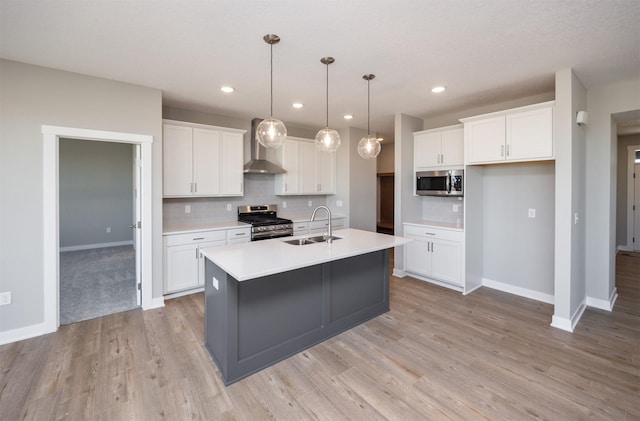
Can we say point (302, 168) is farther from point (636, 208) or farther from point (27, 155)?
point (636, 208)

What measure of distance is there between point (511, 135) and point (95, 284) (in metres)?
5.96

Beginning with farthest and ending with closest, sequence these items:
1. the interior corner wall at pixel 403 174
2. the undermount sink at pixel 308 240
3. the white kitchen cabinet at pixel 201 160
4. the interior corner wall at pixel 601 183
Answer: the interior corner wall at pixel 403 174 < the white kitchen cabinet at pixel 201 160 < the interior corner wall at pixel 601 183 < the undermount sink at pixel 308 240

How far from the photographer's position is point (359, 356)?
2.54 metres

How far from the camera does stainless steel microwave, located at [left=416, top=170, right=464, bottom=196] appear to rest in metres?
4.11

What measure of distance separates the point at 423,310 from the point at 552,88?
9.80ft

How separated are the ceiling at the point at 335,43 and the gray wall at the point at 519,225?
105 centimetres

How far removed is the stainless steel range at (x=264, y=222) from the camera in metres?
4.46

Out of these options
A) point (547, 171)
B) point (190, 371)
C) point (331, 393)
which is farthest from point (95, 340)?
point (547, 171)

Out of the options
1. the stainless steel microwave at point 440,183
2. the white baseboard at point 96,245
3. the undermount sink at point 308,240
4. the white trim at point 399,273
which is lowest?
the white trim at point 399,273

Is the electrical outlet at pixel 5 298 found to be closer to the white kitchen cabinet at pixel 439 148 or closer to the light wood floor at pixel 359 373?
the light wood floor at pixel 359 373

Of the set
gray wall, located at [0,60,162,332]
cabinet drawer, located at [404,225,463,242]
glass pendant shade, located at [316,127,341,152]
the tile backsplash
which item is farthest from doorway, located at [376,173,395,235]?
gray wall, located at [0,60,162,332]

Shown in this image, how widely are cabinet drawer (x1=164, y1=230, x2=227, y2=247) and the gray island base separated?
137cm

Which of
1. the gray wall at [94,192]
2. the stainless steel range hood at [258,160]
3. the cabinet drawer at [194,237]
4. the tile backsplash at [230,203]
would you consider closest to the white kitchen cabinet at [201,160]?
the stainless steel range hood at [258,160]

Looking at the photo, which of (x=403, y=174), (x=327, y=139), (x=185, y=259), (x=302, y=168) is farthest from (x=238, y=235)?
(x=403, y=174)
